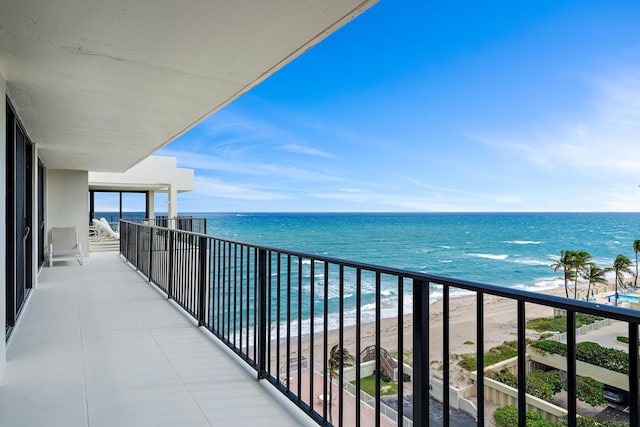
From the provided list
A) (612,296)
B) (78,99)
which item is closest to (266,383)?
(78,99)

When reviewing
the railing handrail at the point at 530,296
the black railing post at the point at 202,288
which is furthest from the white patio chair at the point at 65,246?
the railing handrail at the point at 530,296

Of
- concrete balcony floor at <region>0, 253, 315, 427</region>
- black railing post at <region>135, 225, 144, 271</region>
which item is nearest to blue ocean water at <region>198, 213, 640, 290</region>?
black railing post at <region>135, 225, 144, 271</region>

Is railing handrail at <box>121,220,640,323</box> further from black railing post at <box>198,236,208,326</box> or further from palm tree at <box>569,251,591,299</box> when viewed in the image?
palm tree at <box>569,251,591,299</box>

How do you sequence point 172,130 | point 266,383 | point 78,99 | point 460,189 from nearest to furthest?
point 266,383 < point 78,99 < point 172,130 < point 460,189

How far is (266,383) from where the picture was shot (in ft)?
8.20

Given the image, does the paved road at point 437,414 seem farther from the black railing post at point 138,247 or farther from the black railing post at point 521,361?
the black railing post at point 138,247

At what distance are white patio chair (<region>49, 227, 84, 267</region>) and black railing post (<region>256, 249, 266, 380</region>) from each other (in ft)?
22.3

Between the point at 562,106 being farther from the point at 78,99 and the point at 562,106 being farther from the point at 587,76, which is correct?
the point at 78,99

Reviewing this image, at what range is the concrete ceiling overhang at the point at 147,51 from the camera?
6.15 ft

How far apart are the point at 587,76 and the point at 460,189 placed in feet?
57.4

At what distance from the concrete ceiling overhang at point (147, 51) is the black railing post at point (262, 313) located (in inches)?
48.7

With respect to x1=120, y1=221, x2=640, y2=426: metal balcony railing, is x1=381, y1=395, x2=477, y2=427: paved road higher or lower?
lower

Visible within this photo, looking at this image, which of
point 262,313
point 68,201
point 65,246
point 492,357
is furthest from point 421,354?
point 492,357

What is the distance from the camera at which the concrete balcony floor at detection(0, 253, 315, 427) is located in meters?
2.11
